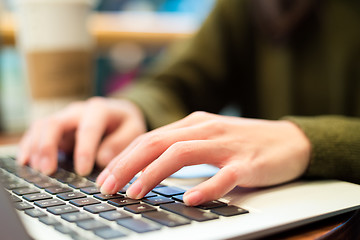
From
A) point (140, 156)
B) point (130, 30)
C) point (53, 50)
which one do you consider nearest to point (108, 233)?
point (140, 156)

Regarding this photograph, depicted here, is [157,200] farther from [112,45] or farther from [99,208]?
[112,45]

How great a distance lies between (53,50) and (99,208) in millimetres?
566

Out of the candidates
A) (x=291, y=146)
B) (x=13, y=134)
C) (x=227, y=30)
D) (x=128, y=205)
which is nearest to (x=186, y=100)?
(x=227, y=30)

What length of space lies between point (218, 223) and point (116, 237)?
7 cm

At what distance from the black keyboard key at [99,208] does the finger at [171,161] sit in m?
0.03

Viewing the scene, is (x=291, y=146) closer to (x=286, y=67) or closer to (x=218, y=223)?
(x=218, y=223)

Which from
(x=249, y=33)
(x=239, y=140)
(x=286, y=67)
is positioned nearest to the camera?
(x=239, y=140)

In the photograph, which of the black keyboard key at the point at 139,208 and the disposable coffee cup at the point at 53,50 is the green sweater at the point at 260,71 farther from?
the black keyboard key at the point at 139,208

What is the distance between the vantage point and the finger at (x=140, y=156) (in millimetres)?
385

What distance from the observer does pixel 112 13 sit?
1595 mm

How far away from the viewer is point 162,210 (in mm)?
334

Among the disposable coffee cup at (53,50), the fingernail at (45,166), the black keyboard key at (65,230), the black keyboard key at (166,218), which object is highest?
the disposable coffee cup at (53,50)

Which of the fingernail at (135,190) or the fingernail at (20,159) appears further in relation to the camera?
the fingernail at (20,159)

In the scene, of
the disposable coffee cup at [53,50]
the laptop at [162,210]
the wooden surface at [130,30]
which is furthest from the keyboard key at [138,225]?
the wooden surface at [130,30]
